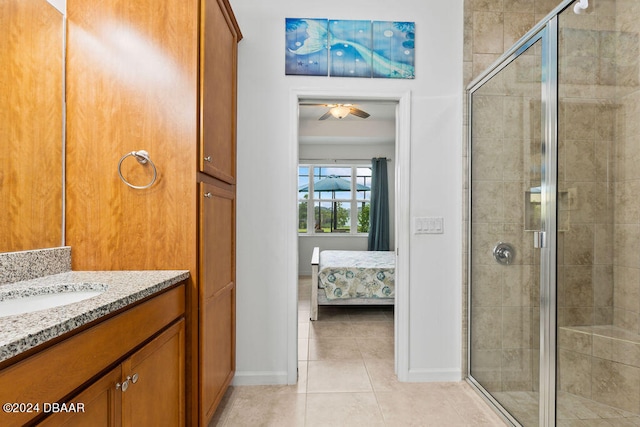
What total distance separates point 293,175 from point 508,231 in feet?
4.52

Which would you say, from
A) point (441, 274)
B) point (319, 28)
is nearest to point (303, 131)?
point (319, 28)

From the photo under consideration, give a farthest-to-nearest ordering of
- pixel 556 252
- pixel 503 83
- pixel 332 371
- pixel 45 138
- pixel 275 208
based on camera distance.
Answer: pixel 332 371, pixel 275 208, pixel 503 83, pixel 556 252, pixel 45 138

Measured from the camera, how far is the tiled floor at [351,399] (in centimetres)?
190

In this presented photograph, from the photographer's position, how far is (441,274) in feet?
7.69

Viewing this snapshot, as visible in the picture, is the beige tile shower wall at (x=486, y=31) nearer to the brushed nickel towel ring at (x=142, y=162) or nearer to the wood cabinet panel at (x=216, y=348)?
the wood cabinet panel at (x=216, y=348)

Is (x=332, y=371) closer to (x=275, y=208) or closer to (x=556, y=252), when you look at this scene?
(x=275, y=208)

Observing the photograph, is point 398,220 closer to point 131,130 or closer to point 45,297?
point 131,130

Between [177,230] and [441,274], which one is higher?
[177,230]

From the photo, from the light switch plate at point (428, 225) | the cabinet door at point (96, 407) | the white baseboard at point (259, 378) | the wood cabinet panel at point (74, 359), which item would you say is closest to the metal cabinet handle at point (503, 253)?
the light switch plate at point (428, 225)

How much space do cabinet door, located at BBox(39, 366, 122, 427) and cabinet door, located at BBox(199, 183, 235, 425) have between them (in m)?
0.56

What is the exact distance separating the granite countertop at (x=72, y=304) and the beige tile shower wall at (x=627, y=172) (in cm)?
200

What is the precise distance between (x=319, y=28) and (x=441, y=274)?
1898mm

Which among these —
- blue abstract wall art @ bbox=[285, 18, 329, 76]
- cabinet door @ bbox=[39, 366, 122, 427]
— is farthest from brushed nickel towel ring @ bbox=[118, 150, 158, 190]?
blue abstract wall art @ bbox=[285, 18, 329, 76]

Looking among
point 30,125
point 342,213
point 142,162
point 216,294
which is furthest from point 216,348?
point 342,213
